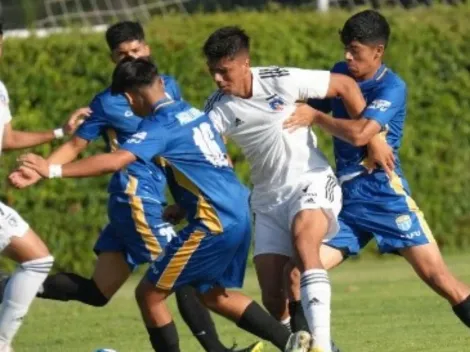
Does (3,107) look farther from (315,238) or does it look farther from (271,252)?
(315,238)

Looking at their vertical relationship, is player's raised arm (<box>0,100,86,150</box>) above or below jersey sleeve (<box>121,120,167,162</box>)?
below

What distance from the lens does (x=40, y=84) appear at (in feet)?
54.0

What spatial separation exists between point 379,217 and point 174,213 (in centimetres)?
129

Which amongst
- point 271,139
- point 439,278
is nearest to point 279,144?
point 271,139

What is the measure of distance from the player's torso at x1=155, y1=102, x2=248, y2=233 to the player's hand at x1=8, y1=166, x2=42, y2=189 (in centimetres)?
82

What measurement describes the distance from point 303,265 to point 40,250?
1.56 meters

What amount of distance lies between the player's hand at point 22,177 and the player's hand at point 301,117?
1.63m

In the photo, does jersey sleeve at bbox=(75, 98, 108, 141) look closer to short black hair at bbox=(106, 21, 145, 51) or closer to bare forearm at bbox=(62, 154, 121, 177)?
short black hair at bbox=(106, 21, 145, 51)

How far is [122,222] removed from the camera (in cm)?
1066

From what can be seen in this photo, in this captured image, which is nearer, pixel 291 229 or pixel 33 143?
pixel 291 229

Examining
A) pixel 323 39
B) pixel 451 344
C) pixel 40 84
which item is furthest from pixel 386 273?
pixel 451 344

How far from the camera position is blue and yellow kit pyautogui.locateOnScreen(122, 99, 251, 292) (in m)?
9.22

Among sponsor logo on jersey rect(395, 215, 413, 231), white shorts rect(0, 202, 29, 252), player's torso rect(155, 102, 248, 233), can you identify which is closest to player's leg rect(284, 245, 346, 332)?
sponsor logo on jersey rect(395, 215, 413, 231)

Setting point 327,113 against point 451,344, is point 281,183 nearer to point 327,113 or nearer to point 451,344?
point 327,113
